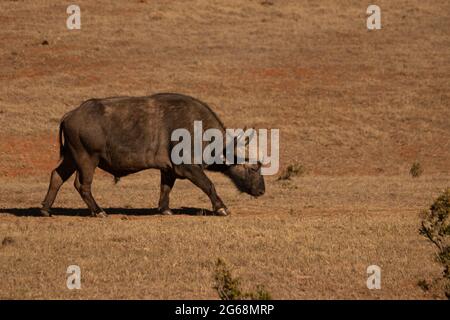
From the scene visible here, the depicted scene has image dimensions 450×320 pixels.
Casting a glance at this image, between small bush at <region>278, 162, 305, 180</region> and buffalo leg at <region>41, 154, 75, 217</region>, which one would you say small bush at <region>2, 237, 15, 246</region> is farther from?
small bush at <region>278, 162, 305, 180</region>

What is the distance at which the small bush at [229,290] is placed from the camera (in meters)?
10.9

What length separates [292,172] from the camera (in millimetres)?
29500

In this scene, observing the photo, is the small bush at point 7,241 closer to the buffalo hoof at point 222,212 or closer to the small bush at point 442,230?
the buffalo hoof at point 222,212

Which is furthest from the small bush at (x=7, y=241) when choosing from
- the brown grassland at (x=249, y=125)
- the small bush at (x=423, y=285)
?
the small bush at (x=423, y=285)

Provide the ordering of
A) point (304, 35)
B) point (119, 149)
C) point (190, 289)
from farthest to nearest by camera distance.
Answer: point (304, 35) < point (119, 149) < point (190, 289)

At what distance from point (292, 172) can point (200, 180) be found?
11.1 m

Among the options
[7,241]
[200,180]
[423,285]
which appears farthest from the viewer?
[200,180]

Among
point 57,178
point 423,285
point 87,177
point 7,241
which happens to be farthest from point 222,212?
point 423,285

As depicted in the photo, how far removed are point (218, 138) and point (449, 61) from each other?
28801 mm

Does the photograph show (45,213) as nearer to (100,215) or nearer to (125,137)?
(100,215)

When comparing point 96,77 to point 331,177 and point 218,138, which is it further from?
point 218,138
